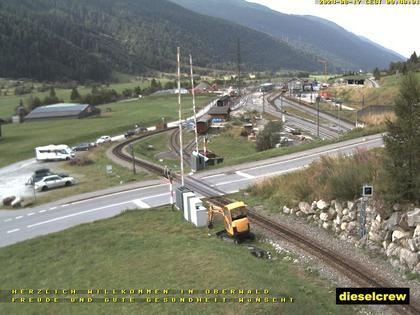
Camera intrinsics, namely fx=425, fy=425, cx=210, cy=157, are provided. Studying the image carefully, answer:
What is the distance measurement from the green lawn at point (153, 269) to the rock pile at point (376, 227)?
3.51 m

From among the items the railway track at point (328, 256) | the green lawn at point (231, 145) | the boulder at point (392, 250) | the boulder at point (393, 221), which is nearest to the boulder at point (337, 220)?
the railway track at point (328, 256)

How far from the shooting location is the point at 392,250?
1914 cm

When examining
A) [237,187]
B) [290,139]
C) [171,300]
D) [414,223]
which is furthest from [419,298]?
[290,139]

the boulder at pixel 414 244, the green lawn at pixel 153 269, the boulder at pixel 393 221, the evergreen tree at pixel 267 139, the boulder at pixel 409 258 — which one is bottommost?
the evergreen tree at pixel 267 139

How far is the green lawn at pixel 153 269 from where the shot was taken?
634 inches

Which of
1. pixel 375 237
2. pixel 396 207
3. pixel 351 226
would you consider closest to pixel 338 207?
pixel 351 226

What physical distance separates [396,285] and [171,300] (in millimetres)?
9165

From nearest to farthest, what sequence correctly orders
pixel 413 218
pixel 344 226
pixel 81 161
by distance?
pixel 413 218 → pixel 344 226 → pixel 81 161

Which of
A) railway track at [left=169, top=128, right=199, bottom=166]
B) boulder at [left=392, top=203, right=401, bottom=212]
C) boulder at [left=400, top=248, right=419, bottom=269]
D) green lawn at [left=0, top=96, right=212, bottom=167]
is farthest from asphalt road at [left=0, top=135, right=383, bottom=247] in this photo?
green lawn at [left=0, top=96, right=212, bottom=167]

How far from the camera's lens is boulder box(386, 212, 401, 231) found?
64.2 feet

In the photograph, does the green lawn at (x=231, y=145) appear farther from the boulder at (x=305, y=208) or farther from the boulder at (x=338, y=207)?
the boulder at (x=338, y=207)

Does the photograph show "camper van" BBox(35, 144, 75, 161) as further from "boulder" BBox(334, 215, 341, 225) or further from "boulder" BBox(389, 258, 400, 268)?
"boulder" BBox(389, 258, 400, 268)

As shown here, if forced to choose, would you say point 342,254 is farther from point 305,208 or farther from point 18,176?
point 18,176

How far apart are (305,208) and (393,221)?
6.45 m
